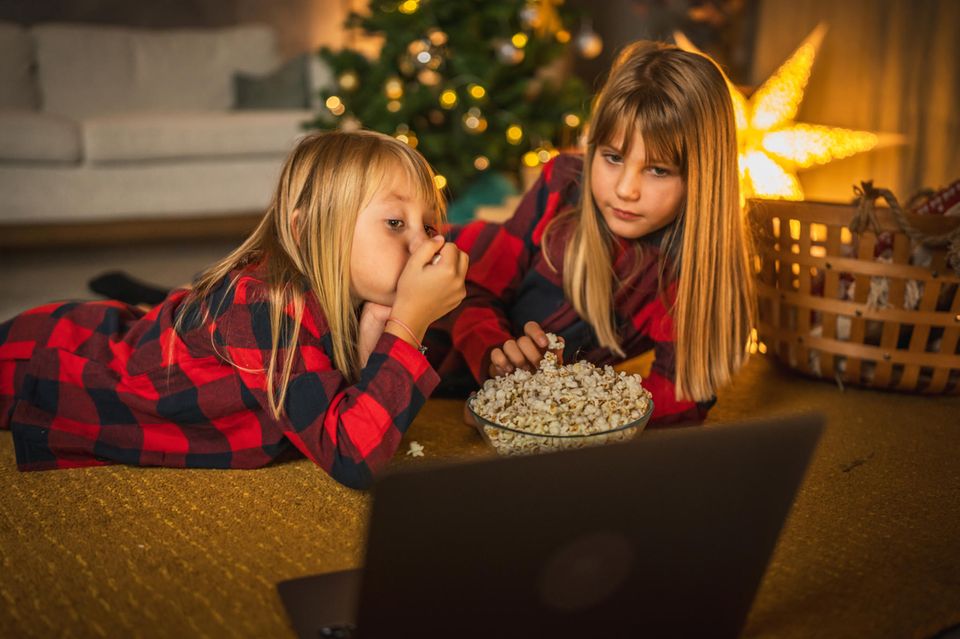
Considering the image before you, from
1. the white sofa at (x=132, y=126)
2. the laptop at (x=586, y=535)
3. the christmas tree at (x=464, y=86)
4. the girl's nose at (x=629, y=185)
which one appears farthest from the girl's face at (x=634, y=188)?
the white sofa at (x=132, y=126)

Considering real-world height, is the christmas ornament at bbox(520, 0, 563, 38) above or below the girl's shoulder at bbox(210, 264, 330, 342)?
above

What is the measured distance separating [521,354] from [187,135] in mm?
2260

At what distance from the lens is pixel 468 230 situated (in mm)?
1566

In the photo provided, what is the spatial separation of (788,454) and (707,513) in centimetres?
8

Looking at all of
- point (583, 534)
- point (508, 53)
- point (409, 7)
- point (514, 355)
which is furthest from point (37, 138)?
point (583, 534)

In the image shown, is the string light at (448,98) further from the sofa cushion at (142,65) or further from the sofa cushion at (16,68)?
the sofa cushion at (16,68)

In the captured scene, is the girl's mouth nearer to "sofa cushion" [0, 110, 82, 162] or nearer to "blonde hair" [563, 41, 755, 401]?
"blonde hair" [563, 41, 755, 401]

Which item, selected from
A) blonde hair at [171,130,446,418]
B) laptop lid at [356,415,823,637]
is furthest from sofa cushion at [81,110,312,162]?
laptop lid at [356,415,823,637]

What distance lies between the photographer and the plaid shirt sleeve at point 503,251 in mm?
1449

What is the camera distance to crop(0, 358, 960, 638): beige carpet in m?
0.87

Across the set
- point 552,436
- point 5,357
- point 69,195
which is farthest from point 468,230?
point 69,195

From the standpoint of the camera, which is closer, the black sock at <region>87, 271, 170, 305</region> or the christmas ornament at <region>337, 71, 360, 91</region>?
the black sock at <region>87, 271, 170, 305</region>

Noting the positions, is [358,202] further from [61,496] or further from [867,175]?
[867,175]

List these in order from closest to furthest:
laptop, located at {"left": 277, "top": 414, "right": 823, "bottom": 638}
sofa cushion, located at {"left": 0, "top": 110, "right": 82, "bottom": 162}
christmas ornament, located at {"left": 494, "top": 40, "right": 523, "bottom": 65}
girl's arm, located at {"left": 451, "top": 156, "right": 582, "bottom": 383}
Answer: laptop, located at {"left": 277, "top": 414, "right": 823, "bottom": 638}, girl's arm, located at {"left": 451, "top": 156, "right": 582, "bottom": 383}, christmas ornament, located at {"left": 494, "top": 40, "right": 523, "bottom": 65}, sofa cushion, located at {"left": 0, "top": 110, "right": 82, "bottom": 162}
